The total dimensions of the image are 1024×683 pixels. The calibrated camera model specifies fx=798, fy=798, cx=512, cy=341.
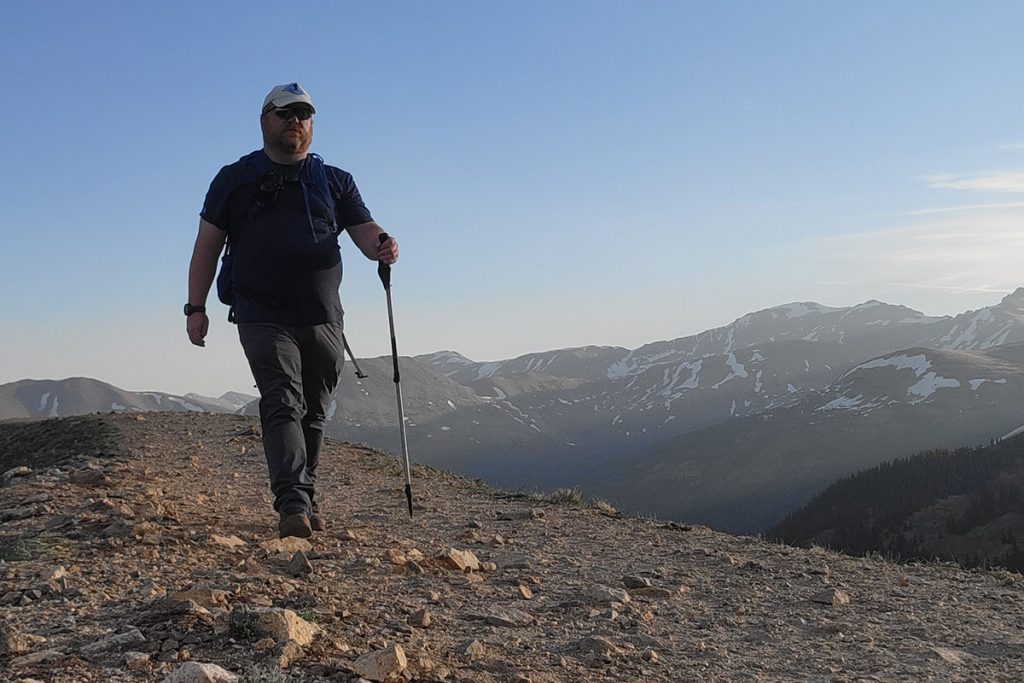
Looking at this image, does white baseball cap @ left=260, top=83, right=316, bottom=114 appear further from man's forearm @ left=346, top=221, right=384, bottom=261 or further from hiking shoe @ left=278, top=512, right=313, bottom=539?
hiking shoe @ left=278, top=512, right=313, bottom=539

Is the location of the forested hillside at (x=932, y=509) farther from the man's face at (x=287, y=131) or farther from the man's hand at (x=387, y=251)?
the man's face at (x=287, y=131)

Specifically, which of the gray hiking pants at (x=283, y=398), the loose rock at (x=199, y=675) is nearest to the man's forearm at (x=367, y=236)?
the gray hiking pants at (x=283, y=398)

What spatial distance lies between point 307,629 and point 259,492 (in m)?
6.10

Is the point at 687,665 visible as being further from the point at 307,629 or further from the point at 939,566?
the point at 939,566

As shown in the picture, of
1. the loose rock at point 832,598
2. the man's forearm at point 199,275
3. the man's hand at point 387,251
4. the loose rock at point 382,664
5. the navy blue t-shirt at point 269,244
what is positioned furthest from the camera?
the man's hand at point 387,251

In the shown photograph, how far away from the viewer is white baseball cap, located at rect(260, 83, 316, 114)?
5816 mm

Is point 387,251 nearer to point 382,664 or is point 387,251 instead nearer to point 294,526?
point 294,526

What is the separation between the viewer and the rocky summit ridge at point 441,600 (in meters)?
3.51

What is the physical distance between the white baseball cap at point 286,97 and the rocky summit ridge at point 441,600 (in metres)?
3.16

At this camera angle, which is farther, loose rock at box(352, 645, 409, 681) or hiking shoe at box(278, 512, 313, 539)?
hiking shoe at box(278, 512, 313, 539)

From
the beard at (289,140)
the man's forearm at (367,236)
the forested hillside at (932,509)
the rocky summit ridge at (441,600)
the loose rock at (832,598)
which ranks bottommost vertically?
the forested hillside at (932,509)

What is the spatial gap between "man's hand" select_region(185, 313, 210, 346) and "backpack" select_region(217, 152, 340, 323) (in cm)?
24

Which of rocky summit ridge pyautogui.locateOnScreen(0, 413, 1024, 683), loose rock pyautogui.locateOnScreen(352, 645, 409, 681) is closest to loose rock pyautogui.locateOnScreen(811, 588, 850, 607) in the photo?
rocky summit ridge pyautogui.locateOnScreen(0, 413, 1024, 683)

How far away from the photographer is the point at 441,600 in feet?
15.9
